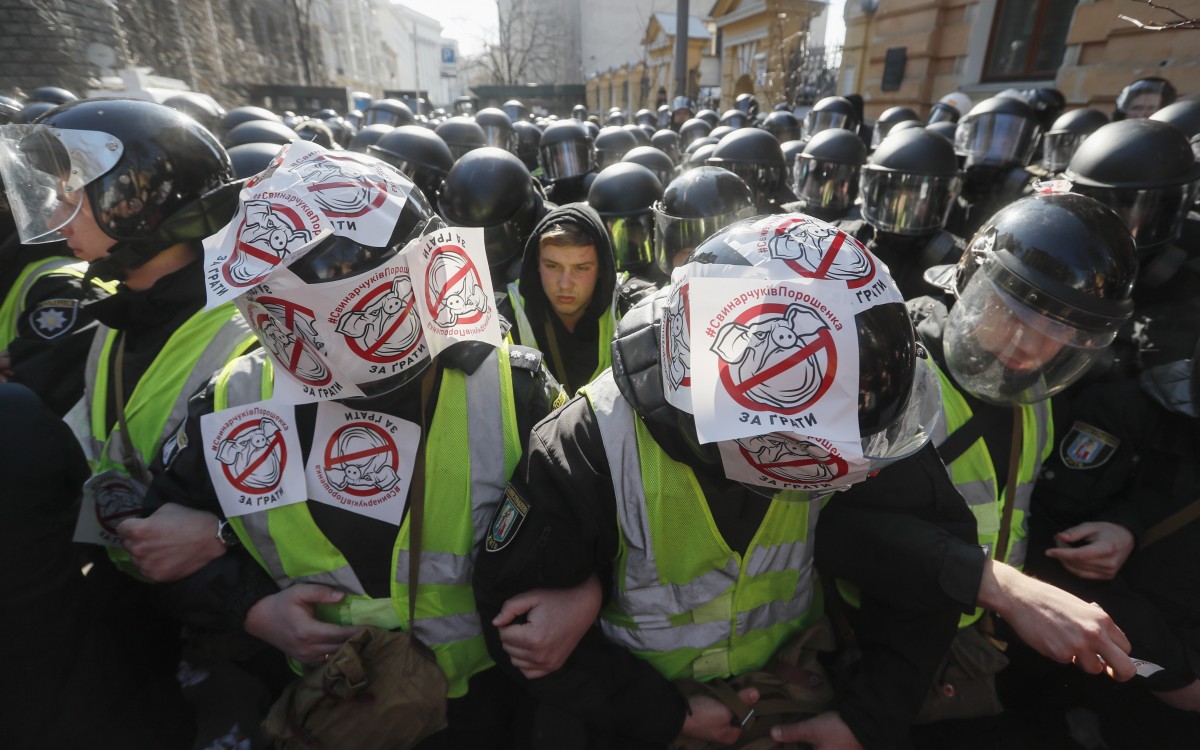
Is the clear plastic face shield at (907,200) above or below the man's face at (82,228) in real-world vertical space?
below

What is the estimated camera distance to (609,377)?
137 centimetres

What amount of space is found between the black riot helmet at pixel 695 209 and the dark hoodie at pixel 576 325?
1.48ft

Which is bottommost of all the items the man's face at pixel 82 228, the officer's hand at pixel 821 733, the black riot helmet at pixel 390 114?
the officer's hand at pixel 821 733

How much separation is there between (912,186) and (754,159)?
177cm

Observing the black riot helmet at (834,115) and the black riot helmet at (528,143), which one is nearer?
the black riot helmet at (834,115)

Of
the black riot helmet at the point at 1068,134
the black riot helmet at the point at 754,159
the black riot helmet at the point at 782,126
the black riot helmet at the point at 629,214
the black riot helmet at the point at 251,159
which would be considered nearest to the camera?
the black riot helmet at the point at 251,159

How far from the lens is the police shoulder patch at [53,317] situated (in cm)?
209

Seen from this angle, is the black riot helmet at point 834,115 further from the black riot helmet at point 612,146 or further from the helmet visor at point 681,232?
the helmet visor at point 681,232

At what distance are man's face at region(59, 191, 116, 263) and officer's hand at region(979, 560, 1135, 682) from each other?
2.39m

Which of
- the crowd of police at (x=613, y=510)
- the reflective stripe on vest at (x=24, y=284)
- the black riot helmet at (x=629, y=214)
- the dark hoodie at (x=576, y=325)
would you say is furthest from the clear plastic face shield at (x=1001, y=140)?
the reflective stripe on vest at (x=24, y=284)

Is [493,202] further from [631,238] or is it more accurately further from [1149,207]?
[1149,207]

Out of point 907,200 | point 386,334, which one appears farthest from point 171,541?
point 907,200

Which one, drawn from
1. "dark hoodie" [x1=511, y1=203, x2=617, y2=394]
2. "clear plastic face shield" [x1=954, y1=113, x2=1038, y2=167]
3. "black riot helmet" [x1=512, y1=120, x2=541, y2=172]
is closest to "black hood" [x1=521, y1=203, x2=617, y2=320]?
"dark hoodie" [x1=511, y1=203, x2=617, y2=394]

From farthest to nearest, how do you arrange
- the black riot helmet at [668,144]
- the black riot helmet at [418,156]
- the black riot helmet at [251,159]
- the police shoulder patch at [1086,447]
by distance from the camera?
the black riot helmet at [668,144], the black riot helmet at [418,156], the black riot helmet at [251,159], the police shoulder patch at [1086,447]
